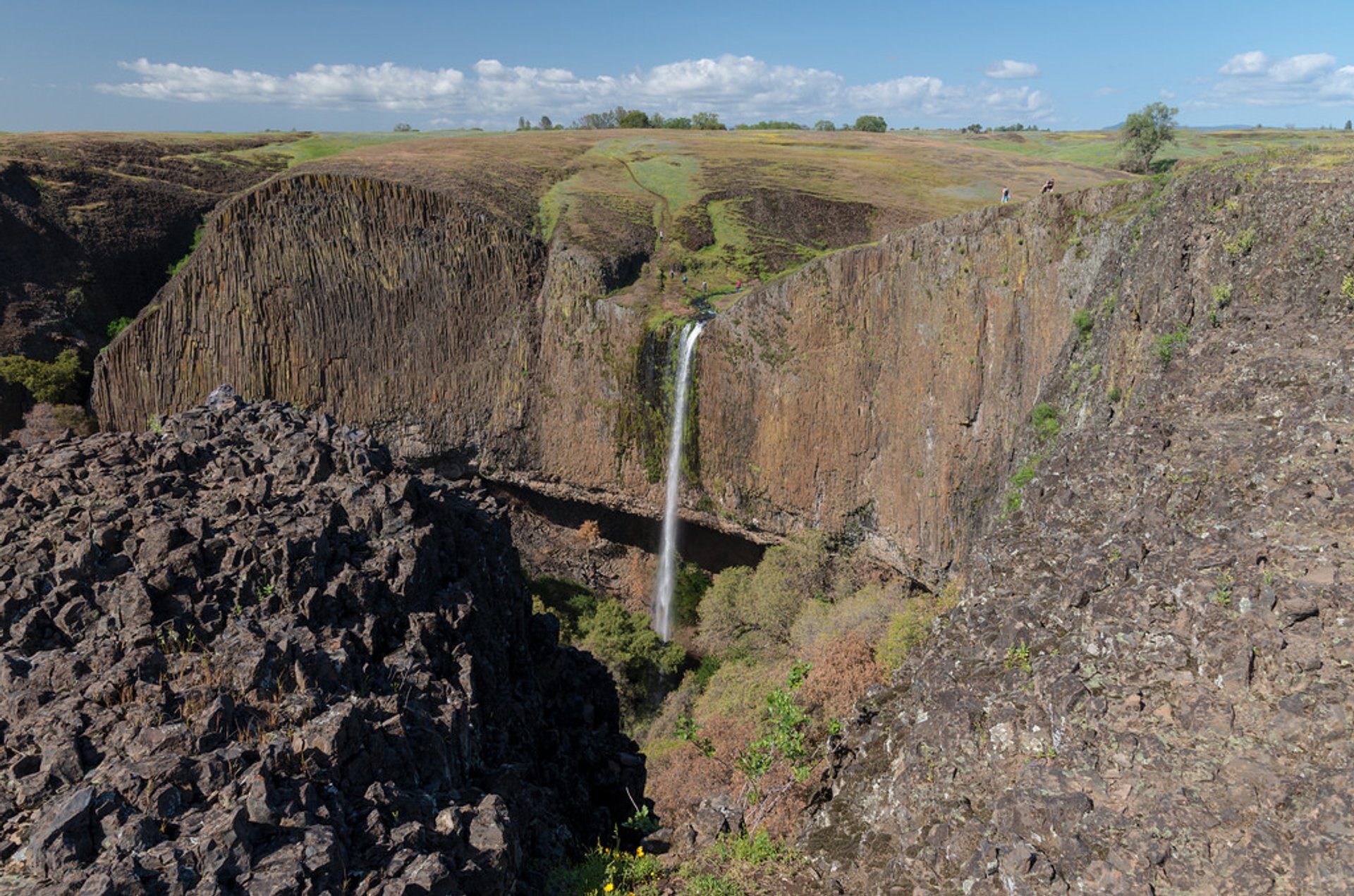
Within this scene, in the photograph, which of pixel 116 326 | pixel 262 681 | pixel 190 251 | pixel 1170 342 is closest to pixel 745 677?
pixel 1170 342

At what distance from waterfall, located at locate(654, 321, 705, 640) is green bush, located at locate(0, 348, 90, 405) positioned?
24218mm

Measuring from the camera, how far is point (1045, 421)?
723 inches

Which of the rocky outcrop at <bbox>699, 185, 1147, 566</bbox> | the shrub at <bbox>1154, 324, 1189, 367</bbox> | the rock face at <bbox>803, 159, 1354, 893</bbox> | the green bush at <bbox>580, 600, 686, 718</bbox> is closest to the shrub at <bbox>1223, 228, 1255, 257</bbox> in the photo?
the rock face at <bbox>803, 159, 1354, 893</bbox>

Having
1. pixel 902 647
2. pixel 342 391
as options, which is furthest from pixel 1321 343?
pixel 342 391

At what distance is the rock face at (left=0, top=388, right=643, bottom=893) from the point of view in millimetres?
6832

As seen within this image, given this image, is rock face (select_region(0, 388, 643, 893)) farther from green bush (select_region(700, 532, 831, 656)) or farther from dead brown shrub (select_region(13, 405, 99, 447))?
dead brown shrub (select_region(13, 405, 99, 447))

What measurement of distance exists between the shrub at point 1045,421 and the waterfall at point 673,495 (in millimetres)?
14006

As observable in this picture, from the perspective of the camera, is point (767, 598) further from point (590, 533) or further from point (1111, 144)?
point (1111, 144)

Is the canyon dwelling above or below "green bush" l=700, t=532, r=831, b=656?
above

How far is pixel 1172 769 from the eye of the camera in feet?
21.9

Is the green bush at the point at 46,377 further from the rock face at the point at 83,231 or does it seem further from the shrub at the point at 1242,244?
the shrub at the point at 1242,244

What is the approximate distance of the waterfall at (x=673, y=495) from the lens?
30633 mm

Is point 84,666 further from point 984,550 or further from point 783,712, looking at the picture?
point 984,550

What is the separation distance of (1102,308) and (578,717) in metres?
13.7
